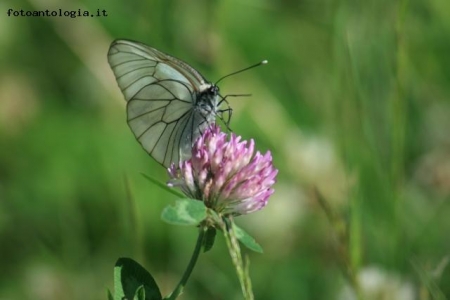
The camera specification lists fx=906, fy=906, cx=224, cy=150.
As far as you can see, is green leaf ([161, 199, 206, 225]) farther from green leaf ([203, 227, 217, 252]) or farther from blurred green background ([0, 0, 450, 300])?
blurred green background ([0, 0, 450, 300])

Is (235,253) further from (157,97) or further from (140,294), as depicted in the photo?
(157,97)

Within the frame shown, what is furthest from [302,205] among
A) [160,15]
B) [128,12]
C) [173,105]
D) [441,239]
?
[173,105]

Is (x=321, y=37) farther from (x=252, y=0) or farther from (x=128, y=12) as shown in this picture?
(x=128, y=12)
